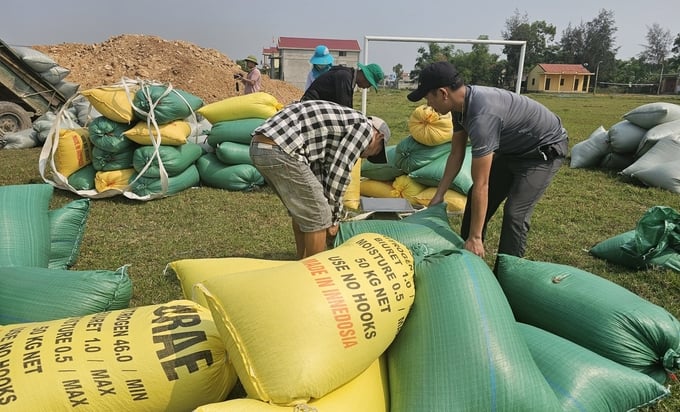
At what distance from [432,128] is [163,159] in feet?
9.00

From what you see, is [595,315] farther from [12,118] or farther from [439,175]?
[12,118]

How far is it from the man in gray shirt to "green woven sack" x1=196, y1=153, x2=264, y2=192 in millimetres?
2894

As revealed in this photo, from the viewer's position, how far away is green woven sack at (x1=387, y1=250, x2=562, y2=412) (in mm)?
1463

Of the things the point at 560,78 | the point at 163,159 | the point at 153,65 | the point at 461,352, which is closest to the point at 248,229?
the point at 163,159

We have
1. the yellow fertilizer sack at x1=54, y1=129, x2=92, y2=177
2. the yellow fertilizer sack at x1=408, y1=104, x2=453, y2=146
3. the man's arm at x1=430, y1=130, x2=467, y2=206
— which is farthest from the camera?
the yellow fertilizer sack at x1=54, y1=129, x2=92, y2=177

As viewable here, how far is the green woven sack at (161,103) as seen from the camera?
4.86 m

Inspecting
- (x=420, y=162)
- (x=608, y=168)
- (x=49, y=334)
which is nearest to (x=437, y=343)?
(x=49, y=334)

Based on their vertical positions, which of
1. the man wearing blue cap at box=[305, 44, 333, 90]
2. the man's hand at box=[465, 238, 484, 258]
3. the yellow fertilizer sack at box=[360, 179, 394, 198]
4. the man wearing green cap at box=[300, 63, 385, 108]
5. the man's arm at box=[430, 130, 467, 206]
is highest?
the man wearing blue cap at box=[305, 44, 333, 90]

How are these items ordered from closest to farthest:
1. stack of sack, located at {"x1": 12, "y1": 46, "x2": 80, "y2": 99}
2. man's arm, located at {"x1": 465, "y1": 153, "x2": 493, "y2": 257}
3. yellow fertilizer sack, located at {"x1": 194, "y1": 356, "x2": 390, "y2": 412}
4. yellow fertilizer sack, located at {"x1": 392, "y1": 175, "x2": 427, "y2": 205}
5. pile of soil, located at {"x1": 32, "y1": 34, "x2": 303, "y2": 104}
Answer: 1. yellow fertilizer sack, located at {"x1": 194, "y1": 356, "x2": 390, "y2": 412}
2. man's arm, located at {"x1": 465, "y1": 153, "x2": 493, "y2": 257}
3. yellow fertilizer sack, located at {"x1": 392, "y1": 175, "x2": 427, "y2": 205}
4. stack of sack, located at {"x1": 12, "y1": 46, "x2": 80, "y2": 99}
5. pile of soil, located at {"x1": 32, "y1": 34, "x2": 303, "y2": 104}

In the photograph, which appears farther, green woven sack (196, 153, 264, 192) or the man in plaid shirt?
green woven sack (196, 153, 264, 192)

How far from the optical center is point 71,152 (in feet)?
16.4

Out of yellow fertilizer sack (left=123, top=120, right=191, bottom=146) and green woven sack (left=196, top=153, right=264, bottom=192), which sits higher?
Answer: yellow fertilizer sack (left=123, top=120, right=191, bottom=146)

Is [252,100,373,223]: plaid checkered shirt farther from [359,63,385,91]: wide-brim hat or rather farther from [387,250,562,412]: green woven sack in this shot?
A: [359,63,385,91]: wide-brim hat

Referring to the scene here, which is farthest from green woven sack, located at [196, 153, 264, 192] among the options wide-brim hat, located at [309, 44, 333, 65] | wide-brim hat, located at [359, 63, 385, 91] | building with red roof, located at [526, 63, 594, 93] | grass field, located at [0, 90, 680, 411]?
building with red roof, located at [526, 63, 594, 93]
